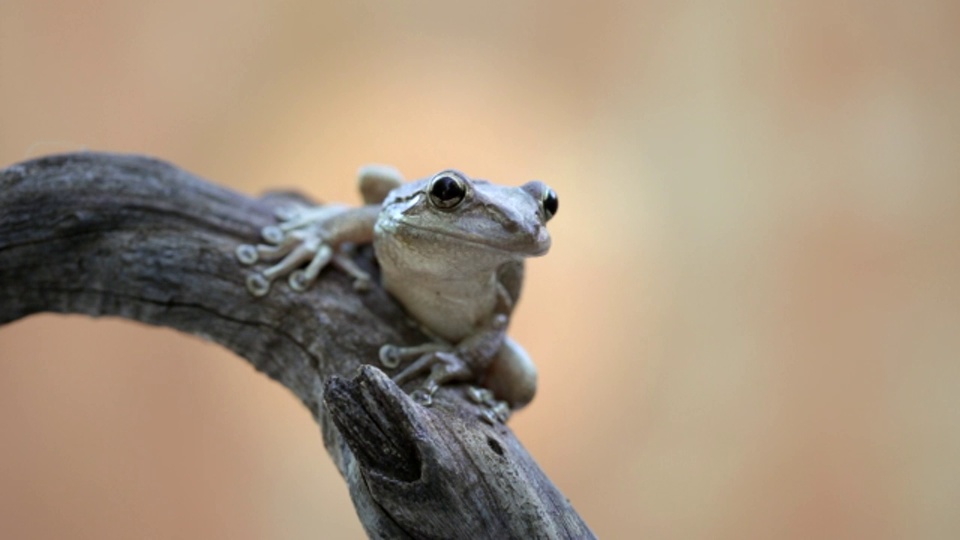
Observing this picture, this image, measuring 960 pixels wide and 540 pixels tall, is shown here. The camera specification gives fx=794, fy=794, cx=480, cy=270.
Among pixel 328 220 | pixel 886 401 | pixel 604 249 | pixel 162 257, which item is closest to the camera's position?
pixel 162 257

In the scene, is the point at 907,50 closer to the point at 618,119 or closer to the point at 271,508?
the point at 618,119

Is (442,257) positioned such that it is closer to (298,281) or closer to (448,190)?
(448,190)

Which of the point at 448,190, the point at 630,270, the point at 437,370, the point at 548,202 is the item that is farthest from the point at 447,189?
the point at 630,270

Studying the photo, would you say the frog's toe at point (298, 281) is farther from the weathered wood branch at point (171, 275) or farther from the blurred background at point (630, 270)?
the blurred background at point (630, 270)

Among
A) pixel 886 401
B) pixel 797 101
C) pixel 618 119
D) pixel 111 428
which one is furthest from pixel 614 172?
pixel 111 428

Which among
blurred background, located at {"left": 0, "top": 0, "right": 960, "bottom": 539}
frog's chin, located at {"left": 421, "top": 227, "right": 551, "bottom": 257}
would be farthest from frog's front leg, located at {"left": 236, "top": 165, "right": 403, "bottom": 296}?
blurred background, located at {"left": 0, "top": 0, "right": 960, "bottom": 539}

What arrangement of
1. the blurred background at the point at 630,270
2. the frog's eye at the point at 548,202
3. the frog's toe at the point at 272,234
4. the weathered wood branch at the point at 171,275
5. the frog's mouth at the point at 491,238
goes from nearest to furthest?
the frog's mouth at the point at 491,238, the frog's eye at the point at 548,202, the weathered wood branch at the point at 171,275, the frog's toe at the point at 272,234, the blurred background at the point at 630,270

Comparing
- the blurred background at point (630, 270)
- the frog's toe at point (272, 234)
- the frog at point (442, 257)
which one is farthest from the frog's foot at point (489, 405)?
the blurred background at point (630, 270)
